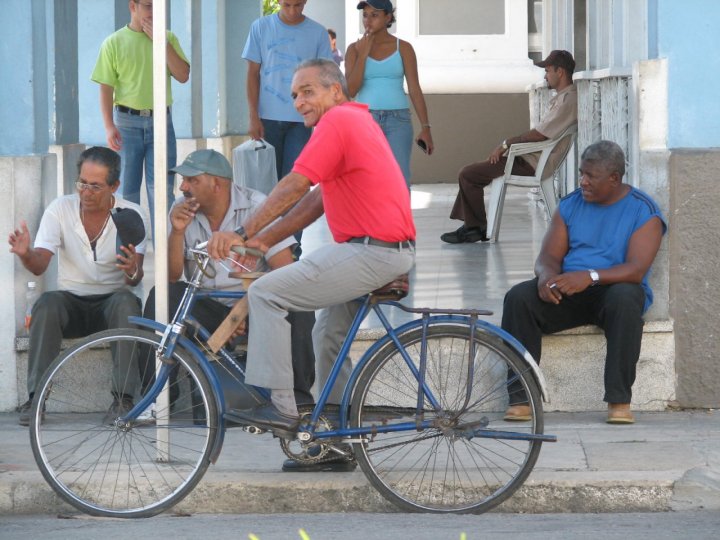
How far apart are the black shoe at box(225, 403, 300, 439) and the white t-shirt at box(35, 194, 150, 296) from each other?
1.51 m

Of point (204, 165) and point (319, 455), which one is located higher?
point (204, 165)

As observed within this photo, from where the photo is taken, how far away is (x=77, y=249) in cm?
666

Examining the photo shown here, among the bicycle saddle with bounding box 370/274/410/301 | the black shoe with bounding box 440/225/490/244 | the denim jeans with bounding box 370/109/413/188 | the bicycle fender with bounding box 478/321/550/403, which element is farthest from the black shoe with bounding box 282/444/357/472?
the black shoe with bounding box 440/225/490/244

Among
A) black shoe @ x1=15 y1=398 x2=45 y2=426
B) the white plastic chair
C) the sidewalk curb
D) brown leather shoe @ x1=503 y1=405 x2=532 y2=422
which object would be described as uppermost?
the white plastic chair

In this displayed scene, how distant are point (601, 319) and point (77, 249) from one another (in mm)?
2453

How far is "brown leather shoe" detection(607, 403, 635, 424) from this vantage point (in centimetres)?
646

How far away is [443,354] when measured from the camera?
5.33 metres

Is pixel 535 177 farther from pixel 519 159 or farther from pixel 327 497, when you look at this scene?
pixel 327 497

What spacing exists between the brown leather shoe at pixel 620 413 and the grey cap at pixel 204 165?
2024 mm

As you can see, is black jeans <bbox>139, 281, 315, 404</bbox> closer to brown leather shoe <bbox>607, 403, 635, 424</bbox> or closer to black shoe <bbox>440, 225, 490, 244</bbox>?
brown leather shoe <bbox>607, 403, 635, 424</bbox>

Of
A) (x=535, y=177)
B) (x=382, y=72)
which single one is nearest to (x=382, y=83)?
(x=382, y=72)

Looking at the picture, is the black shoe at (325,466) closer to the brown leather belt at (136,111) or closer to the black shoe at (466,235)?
the brown leather belt at (136,111)

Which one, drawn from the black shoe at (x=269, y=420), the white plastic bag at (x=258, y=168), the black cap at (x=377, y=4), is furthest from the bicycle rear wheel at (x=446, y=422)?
the black cap at (x=377, y=4)

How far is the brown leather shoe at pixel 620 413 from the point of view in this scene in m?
6.46
